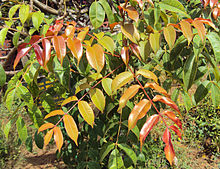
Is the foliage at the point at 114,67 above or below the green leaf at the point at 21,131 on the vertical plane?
above

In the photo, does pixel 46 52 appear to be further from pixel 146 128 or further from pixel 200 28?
pixel 200 28

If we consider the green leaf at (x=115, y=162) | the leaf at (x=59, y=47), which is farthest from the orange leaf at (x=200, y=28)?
the green leaf at (x=115, y=162)

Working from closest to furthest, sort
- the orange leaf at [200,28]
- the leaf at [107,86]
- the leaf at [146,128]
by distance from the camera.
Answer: the leaf at [146,128]
the orange leaf at [200,28]
the leaf at [107,86]

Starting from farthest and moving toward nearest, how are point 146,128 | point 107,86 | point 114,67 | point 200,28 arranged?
point 114,67 < point 107,86 < point 200,28 < point 146,128

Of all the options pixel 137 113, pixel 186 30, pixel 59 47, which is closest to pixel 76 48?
pixel 59 47

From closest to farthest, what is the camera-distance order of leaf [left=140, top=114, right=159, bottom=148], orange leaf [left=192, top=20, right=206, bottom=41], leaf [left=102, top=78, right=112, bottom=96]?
leaf [left=140, top=114, right=159, bottom=148]
orange leaf [left=192, top=20, right=206, bottom=41]
leaf [left=102, top=78, right=112, bottom=96]

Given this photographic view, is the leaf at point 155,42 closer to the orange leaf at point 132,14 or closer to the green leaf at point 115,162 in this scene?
the orange leaf at point 132,14

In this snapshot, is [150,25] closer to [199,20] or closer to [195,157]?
[199,20]

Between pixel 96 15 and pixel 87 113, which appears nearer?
pixel 87 113

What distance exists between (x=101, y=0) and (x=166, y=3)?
311 millimetres

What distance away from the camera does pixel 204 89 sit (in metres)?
0.88

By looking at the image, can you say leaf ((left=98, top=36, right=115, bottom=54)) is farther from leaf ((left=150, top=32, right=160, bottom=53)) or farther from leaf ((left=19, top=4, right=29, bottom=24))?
leaf ((left=19, top=4, right=29, bottom=24))

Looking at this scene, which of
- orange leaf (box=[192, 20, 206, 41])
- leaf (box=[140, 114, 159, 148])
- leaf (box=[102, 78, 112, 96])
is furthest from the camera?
leaf (box=[102, 78, 112, 96])

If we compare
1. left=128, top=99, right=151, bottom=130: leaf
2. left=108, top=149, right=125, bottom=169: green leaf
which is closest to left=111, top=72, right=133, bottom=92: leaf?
left=128, top=99, right=151, bottom=130: leaf
